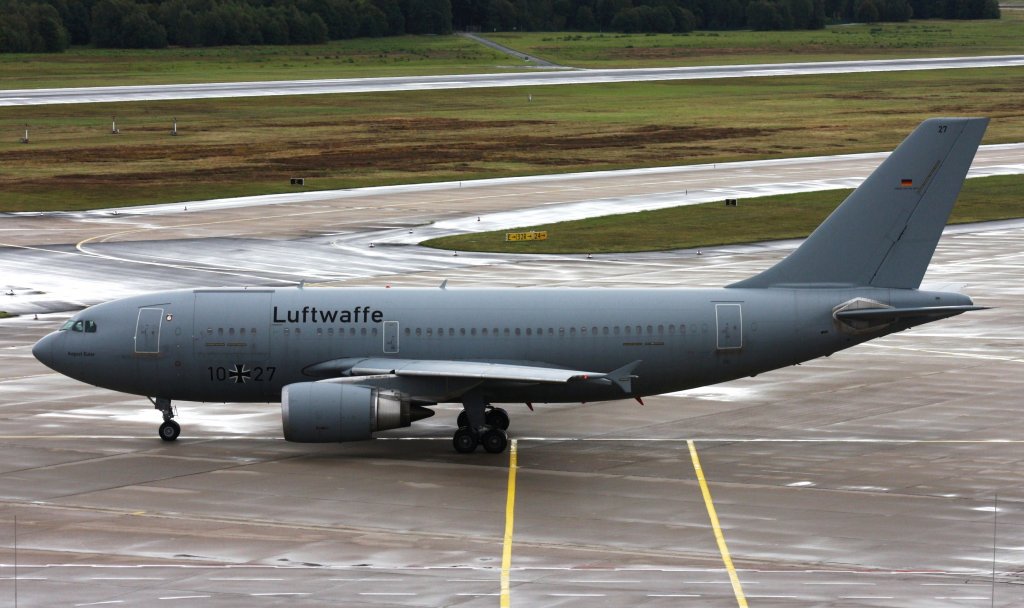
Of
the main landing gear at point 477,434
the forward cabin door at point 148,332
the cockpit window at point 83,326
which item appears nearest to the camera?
the main landing gear at point 477,434

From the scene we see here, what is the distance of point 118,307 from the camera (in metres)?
40.5

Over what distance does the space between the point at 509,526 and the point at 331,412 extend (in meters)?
6.74

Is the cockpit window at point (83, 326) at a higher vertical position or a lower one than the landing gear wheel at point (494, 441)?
higher

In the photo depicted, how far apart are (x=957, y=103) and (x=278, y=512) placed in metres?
127

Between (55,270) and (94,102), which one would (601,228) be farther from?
(94,102)

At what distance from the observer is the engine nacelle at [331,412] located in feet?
120

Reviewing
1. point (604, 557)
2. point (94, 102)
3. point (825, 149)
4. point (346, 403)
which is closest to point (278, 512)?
point (346, 403)

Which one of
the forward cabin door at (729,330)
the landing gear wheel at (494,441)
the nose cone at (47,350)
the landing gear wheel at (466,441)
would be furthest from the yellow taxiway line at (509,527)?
the nose cone at (47,350)

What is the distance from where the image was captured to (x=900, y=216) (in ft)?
129

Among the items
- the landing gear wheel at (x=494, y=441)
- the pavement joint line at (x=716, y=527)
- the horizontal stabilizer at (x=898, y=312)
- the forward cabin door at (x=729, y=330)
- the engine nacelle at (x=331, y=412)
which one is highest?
the horizontal stabilizer at (x=898, y=312)

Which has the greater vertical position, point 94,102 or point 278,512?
point 94,102

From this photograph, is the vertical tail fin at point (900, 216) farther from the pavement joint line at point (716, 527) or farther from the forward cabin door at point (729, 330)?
the pavement joint line at point (716, 527)

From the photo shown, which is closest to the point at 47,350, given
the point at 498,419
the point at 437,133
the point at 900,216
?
the point at 498,419

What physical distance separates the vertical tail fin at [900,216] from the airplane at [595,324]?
38 mm
